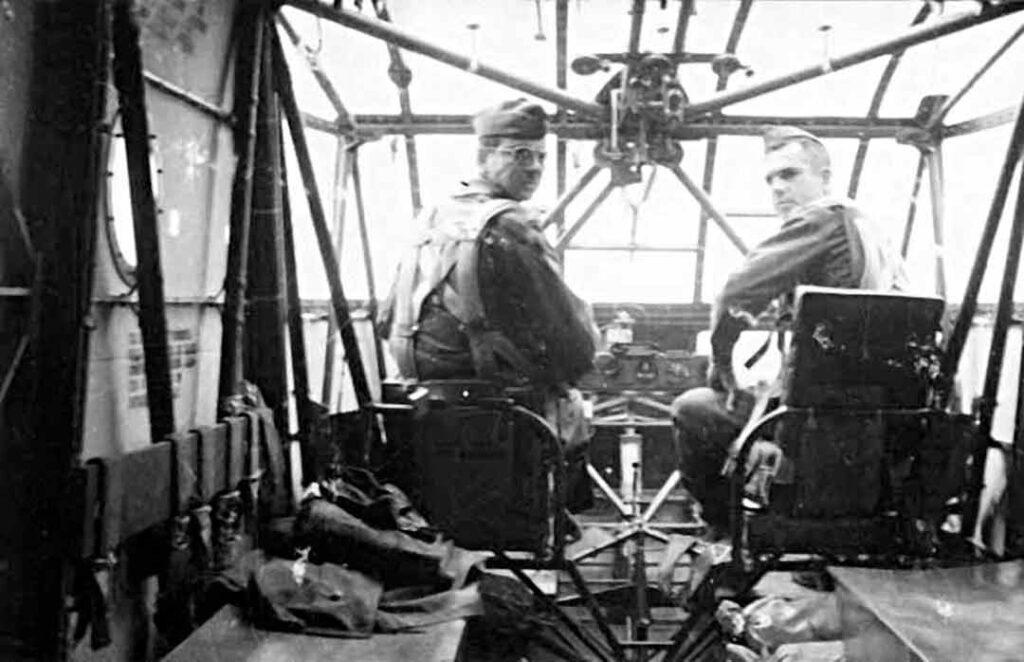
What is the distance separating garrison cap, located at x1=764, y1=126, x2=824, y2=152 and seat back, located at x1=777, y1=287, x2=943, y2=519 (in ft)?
3.08

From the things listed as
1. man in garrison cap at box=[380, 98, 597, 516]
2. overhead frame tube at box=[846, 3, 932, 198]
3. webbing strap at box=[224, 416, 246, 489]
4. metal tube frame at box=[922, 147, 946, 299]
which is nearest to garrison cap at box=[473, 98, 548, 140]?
man in garrison cap at box=[380, 98, 597, 516]

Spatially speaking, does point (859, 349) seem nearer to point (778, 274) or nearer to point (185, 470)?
point (778, 274)

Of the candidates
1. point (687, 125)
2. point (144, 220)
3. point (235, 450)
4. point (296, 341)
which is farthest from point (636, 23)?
point (144, 220)

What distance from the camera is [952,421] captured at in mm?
3846

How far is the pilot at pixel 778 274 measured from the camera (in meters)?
3.86

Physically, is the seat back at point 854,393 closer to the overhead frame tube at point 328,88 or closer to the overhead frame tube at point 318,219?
the overhead frame tube at point 318,219

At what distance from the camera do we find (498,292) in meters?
3.89

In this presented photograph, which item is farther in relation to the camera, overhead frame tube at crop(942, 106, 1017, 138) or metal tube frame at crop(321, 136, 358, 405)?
metal tube frame at crop(321, 136, 358, 405)

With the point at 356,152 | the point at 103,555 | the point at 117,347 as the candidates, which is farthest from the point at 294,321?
the point at 356,152

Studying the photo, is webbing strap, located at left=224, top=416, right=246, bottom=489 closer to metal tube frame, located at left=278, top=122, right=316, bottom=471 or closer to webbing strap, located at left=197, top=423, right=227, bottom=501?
webbing strap, located at left=197, top=423, right=227, bottom=501

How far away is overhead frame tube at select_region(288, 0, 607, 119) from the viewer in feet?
13.5

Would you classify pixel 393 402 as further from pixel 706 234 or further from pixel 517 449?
pixel 706 234

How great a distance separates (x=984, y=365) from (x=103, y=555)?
147 inches

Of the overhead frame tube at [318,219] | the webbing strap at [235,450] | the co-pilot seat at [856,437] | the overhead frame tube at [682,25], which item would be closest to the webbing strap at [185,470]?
the webbing strap at [235,450]
